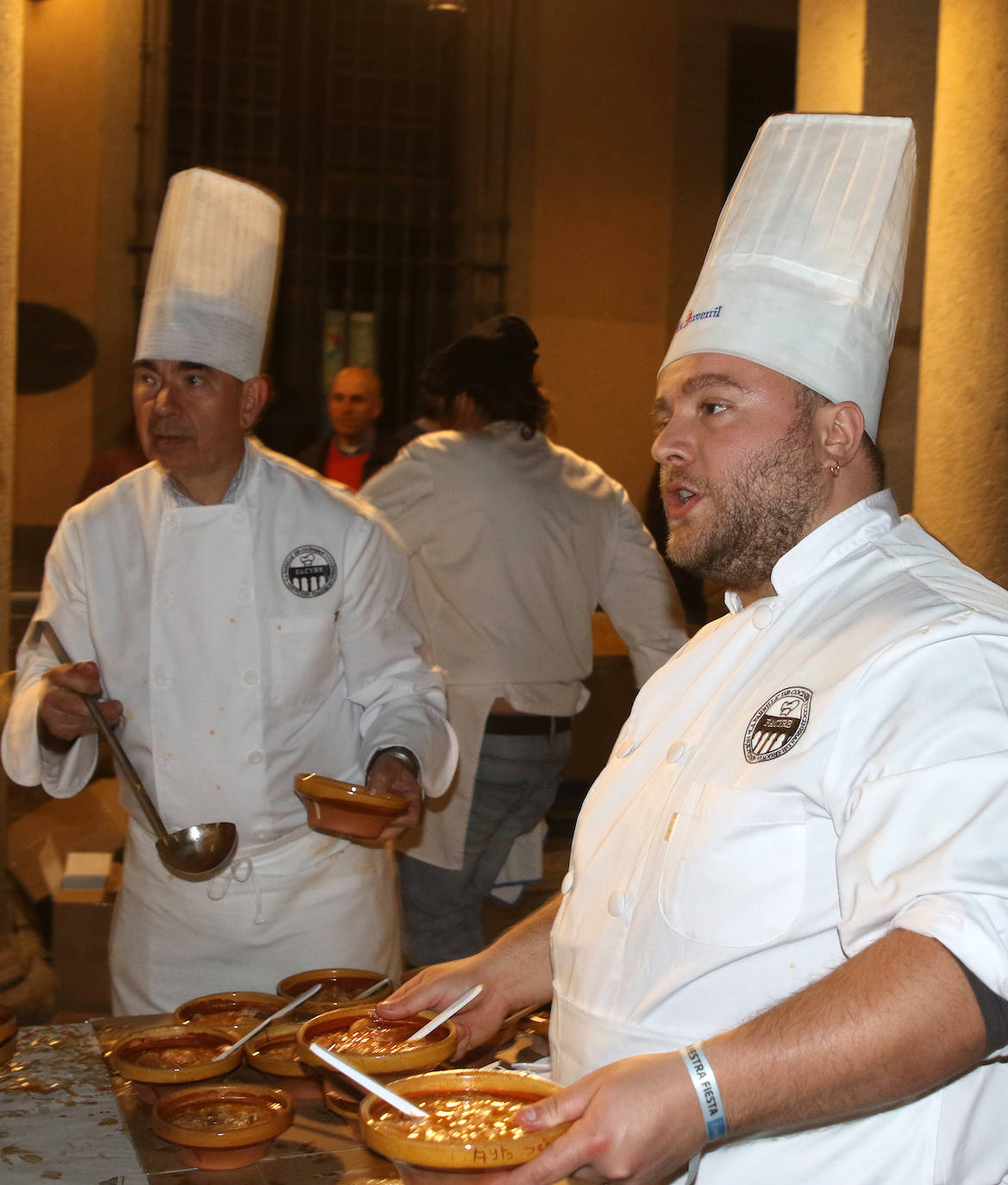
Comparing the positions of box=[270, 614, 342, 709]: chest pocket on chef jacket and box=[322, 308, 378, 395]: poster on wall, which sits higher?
box=[322, 308, 378, 395]: poster on wall

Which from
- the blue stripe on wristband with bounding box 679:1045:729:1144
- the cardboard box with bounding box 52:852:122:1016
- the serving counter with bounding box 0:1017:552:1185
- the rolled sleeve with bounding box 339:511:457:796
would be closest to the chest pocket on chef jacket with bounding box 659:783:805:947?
the blue stripe on wristband with bounding box 679:1045:729:1144

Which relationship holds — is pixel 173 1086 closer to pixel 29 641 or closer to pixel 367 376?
pixel 29 641

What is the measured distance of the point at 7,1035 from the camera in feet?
5.81

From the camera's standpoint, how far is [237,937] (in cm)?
252

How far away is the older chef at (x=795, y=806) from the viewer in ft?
3.77

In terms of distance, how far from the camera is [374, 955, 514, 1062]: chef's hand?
5.39 ft

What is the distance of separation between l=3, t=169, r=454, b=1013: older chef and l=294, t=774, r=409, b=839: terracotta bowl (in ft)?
1.07

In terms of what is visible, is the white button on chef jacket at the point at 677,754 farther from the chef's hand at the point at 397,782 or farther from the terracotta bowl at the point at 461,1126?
the chef's hand at the point at 397,782

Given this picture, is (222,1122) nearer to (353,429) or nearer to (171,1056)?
(171,1056)

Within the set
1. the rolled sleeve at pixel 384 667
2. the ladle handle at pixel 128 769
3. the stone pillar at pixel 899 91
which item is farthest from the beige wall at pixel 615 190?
the ladle handle at pixel 128 769

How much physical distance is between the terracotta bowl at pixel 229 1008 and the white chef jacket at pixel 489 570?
1896 millimetres

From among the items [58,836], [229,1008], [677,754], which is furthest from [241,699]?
[58,836]

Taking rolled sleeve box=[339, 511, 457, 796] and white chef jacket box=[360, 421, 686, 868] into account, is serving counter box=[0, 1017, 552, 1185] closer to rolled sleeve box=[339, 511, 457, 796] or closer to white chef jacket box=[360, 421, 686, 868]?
rolled sleeve box=[339, 511, 457, 796]

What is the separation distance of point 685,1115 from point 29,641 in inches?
76.1
